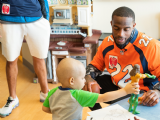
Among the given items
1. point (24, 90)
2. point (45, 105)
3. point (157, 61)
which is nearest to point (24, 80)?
point (24, 90)

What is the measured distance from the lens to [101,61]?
1.60m

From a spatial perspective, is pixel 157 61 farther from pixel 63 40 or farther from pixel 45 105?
pixel 63 40

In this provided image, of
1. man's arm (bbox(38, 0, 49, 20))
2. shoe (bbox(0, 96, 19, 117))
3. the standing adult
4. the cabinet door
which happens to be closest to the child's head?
the standing adult

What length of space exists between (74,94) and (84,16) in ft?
6.12

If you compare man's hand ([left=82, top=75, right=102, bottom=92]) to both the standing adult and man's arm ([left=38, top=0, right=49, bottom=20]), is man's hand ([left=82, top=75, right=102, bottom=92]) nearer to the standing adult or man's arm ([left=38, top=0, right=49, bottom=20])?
the standing adult

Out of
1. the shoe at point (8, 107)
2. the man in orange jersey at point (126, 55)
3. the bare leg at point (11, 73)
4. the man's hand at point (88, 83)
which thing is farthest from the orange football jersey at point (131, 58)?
the shoe at point (8, 107)

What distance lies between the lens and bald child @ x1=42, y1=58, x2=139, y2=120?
97 centimetres

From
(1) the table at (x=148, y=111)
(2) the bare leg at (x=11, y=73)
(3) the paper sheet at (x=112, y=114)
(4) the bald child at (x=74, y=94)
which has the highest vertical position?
(4) the bald child at (x=74, y=94)

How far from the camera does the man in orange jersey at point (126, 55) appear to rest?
1287 millimetres

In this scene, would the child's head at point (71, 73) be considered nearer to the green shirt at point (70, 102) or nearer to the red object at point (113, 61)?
the green shirt at point (70, 102)

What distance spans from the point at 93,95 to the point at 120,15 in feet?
1.90

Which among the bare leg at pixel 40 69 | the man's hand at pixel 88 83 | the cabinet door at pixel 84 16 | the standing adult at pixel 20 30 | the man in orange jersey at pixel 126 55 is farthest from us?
the cabinet door at pixel 84 16

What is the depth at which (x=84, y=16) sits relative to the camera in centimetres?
270

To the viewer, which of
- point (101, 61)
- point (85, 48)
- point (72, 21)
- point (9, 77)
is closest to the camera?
point (101, 61)
